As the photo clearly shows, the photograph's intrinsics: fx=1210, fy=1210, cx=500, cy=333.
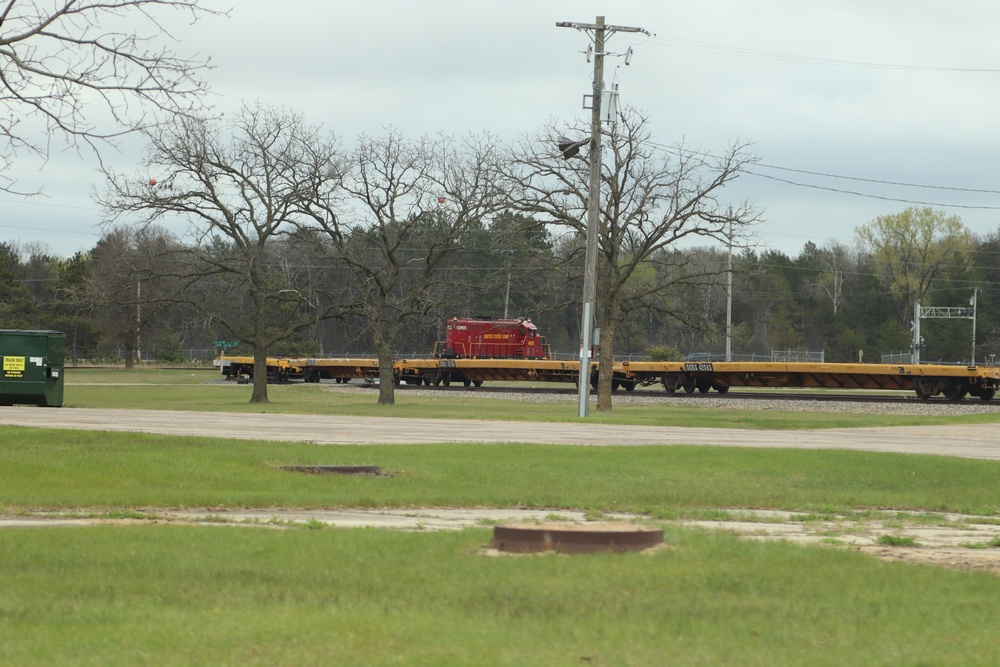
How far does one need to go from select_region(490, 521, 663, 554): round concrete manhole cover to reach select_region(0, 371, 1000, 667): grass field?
0.23 meters

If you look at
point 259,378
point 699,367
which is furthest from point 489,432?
point 699,367

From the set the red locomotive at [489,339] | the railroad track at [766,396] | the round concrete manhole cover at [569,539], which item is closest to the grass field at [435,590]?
the round concrete manhole cover at [569,539]

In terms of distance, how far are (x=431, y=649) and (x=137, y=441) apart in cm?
1486

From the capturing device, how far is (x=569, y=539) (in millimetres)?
10188

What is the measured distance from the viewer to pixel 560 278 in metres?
43.8

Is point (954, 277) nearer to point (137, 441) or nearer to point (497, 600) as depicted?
point (137, 441)

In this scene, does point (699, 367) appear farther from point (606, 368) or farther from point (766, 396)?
point (606, 368)

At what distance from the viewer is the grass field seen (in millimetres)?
6703

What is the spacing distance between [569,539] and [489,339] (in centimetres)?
6178

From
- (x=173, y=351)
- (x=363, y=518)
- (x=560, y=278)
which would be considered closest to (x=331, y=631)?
(x=363, y=518)

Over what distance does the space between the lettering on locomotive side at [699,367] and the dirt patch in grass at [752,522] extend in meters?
39.6

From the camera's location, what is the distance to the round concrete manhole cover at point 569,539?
10.2 m

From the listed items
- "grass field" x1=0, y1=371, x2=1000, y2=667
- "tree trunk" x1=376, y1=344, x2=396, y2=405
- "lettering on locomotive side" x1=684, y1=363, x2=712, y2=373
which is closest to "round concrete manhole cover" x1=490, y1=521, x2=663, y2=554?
"grass field" x1=0, y1=371, x2=1000, y2=667

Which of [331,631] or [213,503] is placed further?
[213,503]
